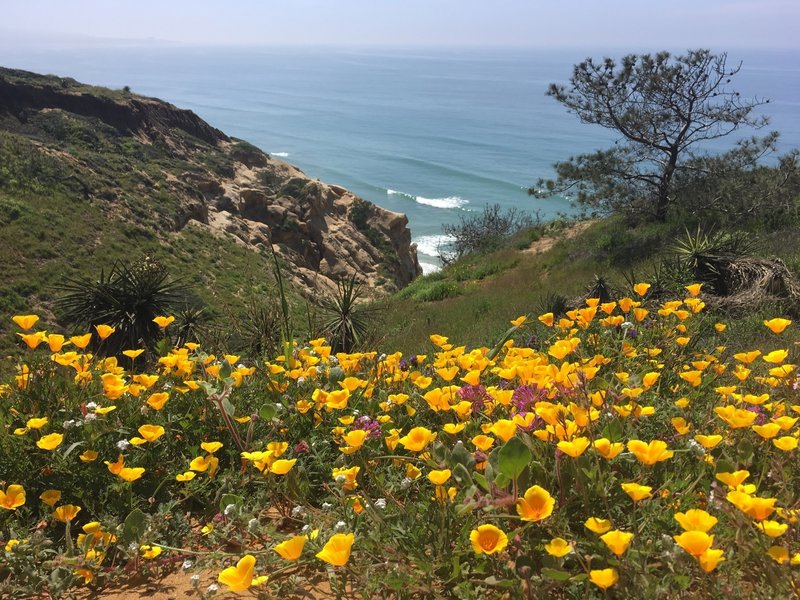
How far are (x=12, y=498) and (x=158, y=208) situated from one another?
40.2m

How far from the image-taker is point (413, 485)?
2.37 meters

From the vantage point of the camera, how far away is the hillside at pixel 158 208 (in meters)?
Answer: 30.3

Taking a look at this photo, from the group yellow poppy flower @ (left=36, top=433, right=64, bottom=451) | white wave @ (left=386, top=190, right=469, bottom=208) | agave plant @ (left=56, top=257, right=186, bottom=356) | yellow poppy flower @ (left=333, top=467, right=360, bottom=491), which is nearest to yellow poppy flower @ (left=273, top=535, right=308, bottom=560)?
yellow poppy flower @ (left=333, top=467, right=360, bottom=491)

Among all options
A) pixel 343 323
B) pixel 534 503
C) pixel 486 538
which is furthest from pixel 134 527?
pixel 343 323

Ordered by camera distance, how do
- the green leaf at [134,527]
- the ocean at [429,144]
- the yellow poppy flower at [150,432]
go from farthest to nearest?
the ocean at [429,144]
the yellow poppy flower at [150,432]
the green leaf at [134,527]

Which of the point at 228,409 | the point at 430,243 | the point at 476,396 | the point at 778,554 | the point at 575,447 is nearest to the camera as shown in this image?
the point at 778,554

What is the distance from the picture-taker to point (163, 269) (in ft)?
31.6

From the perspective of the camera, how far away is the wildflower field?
1619mm

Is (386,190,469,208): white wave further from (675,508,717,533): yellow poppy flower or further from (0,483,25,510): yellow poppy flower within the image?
(675,508,717,533): yellow poppy flower

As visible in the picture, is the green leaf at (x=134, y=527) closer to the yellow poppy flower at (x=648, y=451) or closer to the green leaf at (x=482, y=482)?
the green leaf at (x=482, y=482)

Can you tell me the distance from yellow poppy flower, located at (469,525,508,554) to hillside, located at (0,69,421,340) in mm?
21979

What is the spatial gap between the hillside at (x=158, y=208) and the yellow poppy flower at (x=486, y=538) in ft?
72.1

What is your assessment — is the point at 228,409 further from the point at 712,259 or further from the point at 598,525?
the point at 712,259

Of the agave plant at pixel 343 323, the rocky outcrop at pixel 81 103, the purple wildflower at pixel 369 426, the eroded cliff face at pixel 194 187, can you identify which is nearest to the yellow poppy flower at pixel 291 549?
the purple wildflower at pixel 369 426
